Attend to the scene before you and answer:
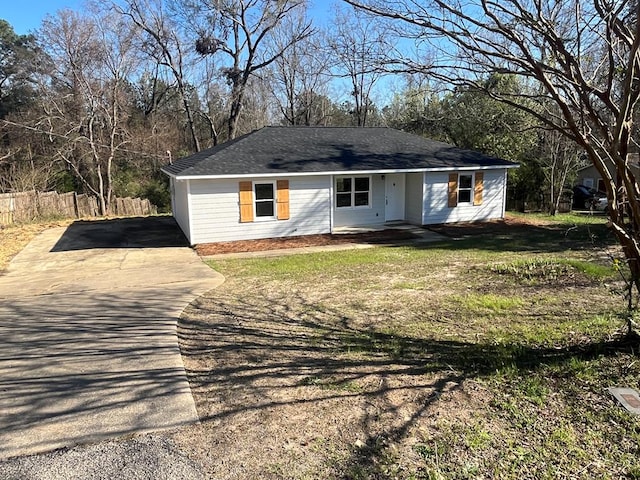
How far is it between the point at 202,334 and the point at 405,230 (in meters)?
10.9

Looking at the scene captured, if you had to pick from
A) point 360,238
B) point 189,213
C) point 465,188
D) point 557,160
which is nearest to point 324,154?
point 360,238

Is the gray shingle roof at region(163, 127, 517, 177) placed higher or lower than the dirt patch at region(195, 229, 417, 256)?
higher

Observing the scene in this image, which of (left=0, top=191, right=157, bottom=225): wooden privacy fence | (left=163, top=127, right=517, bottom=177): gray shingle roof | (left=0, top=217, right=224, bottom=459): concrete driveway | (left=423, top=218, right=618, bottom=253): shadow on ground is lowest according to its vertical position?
(left=0, top=217, right=224, bottom=459): concrete driveway

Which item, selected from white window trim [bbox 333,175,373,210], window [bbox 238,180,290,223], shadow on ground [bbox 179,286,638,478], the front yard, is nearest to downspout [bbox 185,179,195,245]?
window [bbox 238,180,290,223]

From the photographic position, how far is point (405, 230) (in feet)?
52.4

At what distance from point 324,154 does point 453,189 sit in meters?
5.03

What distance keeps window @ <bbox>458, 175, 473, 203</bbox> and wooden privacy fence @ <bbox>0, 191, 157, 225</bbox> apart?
48.6ft

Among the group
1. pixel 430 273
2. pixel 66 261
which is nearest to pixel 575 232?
pixel 430 273

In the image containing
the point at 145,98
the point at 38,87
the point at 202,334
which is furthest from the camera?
the point at 145,98

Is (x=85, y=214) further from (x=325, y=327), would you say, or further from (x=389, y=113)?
(x=389, y=113)

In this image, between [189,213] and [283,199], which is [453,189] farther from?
[189,213]

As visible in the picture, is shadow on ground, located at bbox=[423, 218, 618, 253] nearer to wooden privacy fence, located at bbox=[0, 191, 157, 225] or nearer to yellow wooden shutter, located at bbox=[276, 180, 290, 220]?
yellow wooden shutter, located at bbox=[276, 180, 290, 220]

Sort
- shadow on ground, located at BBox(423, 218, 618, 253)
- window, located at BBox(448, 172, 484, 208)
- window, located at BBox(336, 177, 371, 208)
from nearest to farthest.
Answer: shadow on ground, located at BBox(423, 218, 618, 253)
window, located at BBox(336, 177, 371, 208)
window, located at BBox(448, 172, 484, 208)

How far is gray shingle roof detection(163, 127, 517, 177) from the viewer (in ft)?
47.0
